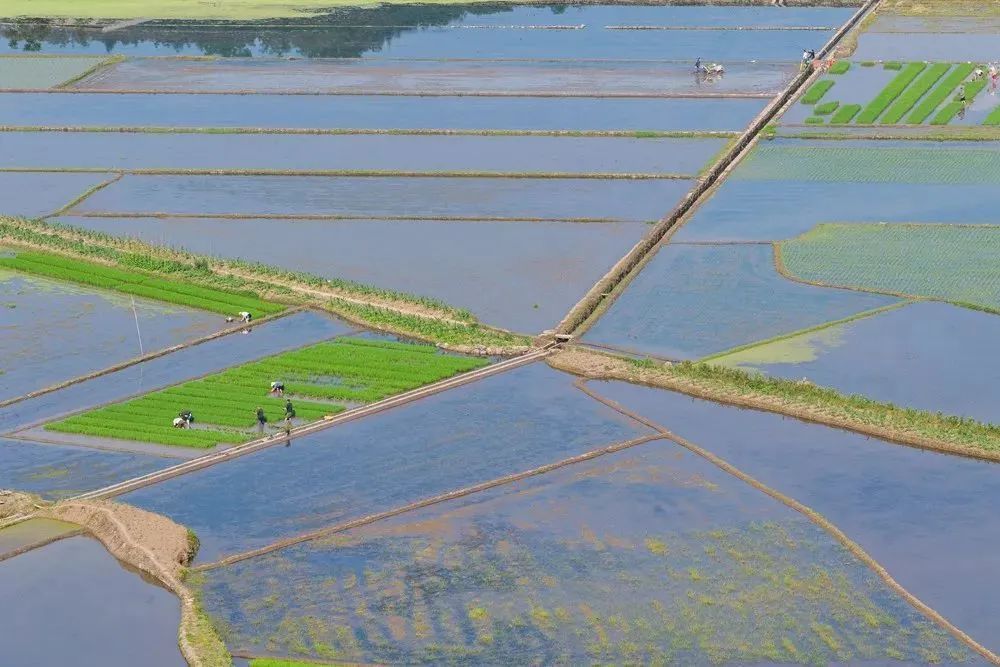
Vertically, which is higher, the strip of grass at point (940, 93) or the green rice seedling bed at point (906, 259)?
the strip of grass at point (940, 93)

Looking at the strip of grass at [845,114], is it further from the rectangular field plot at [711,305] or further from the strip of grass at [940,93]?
the rectangular field plot at [711,305]

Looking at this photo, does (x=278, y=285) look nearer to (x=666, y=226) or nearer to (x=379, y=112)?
(x=666, y=226)

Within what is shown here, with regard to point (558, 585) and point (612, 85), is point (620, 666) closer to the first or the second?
point (558, 585)

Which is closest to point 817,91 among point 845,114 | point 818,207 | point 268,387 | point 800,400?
point 845,114

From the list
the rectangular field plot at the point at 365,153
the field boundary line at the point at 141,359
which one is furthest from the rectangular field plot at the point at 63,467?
the rectangular field plot at the point at 365,153

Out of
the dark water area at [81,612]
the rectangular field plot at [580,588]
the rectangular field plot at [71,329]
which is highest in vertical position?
the rectangular field plot at [71,329]
